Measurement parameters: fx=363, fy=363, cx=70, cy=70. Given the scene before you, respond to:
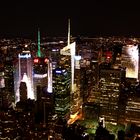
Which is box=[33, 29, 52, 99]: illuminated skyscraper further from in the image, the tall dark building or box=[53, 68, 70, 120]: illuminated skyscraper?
the tall dark building

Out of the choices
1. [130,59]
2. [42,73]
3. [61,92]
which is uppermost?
[130,59]

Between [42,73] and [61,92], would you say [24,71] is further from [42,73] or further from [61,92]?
[61,92]

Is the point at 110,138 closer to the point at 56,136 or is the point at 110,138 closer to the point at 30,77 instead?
the point at 56,136

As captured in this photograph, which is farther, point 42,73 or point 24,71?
point 24,71

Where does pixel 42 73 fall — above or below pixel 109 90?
above

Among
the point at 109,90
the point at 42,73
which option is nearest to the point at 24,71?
the point at 42,73

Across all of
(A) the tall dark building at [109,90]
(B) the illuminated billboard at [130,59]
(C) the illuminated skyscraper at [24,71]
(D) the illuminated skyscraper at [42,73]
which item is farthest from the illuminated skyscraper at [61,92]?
(B) the illuminated billboard at [130,59]

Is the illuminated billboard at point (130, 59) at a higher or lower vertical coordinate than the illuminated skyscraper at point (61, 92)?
higher

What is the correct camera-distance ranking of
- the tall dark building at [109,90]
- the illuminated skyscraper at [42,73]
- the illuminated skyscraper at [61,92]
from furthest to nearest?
the illuminated skyscraper at [42,73] → the tall dark building at [109,90] → the illuminated skyscraper at [61,92]

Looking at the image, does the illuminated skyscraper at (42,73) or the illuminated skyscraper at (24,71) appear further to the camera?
the illuminated skyscraper at (42,73)

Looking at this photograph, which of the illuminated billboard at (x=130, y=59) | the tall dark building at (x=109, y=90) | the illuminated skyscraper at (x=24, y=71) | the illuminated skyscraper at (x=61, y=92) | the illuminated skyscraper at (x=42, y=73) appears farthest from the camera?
the illuminated billboard at (x=130, y=59)

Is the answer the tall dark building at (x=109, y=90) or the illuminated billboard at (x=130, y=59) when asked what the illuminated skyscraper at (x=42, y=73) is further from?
the illuminated billboard at (x=130, y=59)
